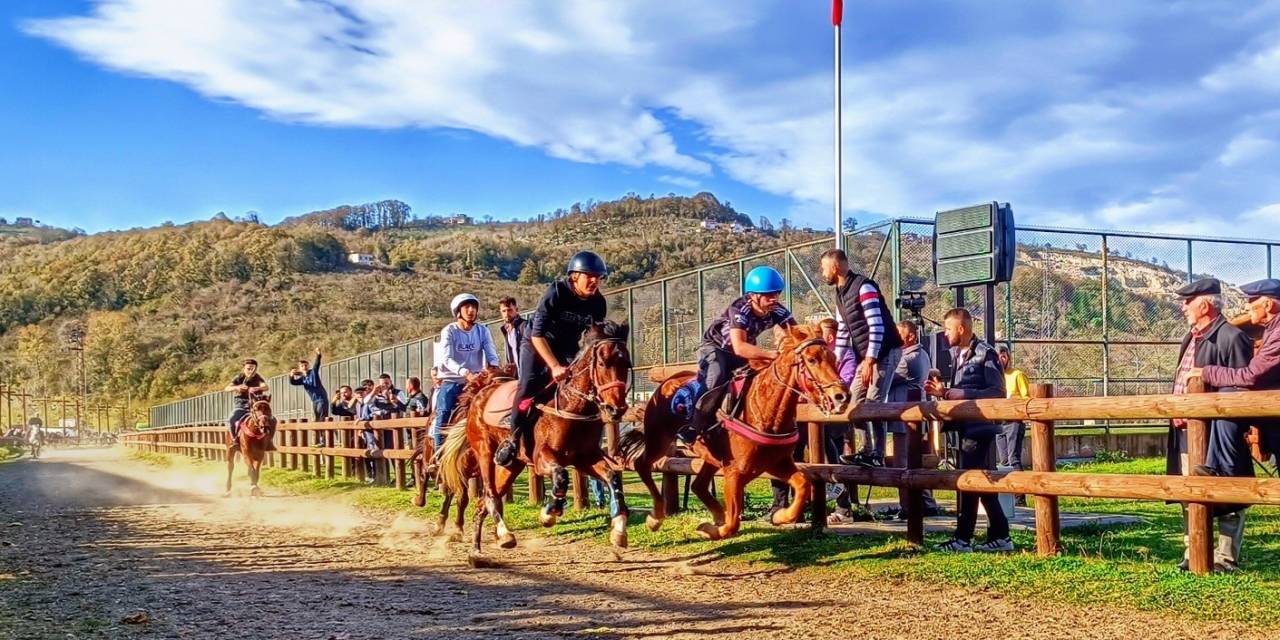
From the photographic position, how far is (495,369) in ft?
36.9

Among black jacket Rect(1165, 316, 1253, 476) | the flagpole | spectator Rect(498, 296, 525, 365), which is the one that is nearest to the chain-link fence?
the flagpole

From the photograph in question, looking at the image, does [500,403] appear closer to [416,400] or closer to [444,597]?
[444,597]

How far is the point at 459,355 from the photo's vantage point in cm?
1298

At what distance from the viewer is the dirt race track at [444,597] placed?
6359mm

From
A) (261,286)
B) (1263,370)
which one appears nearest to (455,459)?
(1263,370)

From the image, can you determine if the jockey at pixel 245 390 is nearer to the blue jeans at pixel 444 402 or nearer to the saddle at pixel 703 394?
the blue jeans at pixel 444 402

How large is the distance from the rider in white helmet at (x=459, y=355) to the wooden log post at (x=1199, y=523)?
7.85m

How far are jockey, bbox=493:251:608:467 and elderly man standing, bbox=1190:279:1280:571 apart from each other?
4747mm

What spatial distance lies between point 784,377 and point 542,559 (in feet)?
9.64

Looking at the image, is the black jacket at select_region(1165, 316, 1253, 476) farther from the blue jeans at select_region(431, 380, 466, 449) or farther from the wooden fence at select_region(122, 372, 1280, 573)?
the blue jeans at select_region(431, 380, 466, 449)

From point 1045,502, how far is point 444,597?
14.6ft

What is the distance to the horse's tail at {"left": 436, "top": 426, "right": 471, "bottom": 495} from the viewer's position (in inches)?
437

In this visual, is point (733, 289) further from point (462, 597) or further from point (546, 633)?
point (546, 633)

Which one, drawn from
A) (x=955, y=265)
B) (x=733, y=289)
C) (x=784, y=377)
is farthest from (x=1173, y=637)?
(x=733, y=289)
